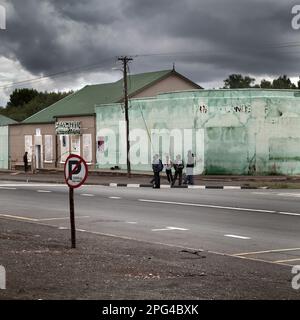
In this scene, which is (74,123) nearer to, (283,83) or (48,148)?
(48,148)

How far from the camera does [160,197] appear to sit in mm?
25891

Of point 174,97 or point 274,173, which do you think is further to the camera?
point 174,97

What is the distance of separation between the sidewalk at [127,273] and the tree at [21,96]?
124 metres

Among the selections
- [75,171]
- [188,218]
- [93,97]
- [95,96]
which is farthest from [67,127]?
[75,171]

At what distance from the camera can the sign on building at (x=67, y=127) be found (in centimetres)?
5525

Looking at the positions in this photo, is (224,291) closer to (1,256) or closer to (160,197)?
(1,256)

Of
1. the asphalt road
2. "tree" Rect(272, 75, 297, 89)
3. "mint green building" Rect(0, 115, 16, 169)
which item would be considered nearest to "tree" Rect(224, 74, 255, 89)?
"tree" Rect(272, 75, 297, 89)

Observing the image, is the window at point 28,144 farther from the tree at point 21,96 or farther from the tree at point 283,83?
the tree at point 21,96

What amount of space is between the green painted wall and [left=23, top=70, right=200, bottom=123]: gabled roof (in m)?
4.57

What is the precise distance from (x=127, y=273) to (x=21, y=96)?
12902 cm

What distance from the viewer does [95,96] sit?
5969cm

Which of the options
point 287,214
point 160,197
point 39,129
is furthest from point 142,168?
point 287,214

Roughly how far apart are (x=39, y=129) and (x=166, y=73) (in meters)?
12.9

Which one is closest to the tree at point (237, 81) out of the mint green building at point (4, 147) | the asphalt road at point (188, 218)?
the mint green building at point (4, 147)
